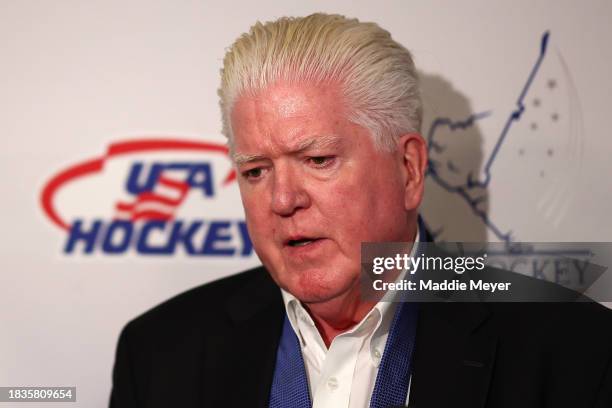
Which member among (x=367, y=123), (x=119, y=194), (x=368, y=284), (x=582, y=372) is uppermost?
(x=367, y=123)

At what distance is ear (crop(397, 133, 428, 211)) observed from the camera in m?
1.49

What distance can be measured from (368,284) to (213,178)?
58 cm

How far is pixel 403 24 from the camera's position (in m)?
1.87

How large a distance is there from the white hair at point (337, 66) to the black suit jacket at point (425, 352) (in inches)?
16.5

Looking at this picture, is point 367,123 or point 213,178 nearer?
point 367,123

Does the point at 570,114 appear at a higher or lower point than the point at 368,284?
higher

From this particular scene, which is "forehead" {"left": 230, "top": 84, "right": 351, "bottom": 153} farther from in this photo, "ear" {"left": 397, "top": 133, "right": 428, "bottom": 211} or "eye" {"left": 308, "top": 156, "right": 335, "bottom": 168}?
"ear" {"left": 397, "top": 133, "right": 428, "bottom": 211}

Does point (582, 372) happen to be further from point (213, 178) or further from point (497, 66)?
point (213, 178)

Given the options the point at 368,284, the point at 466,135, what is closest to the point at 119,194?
the point at 368,284

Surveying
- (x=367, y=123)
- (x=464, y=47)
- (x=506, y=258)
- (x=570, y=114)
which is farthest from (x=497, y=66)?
(x=367, y=123)

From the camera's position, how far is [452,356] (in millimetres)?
1458

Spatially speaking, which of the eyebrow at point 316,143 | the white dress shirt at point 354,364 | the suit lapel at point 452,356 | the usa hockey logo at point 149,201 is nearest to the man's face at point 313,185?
the eyebrow at point 316,143

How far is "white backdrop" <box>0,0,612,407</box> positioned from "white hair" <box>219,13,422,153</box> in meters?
0.40

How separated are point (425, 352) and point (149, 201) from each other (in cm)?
81
